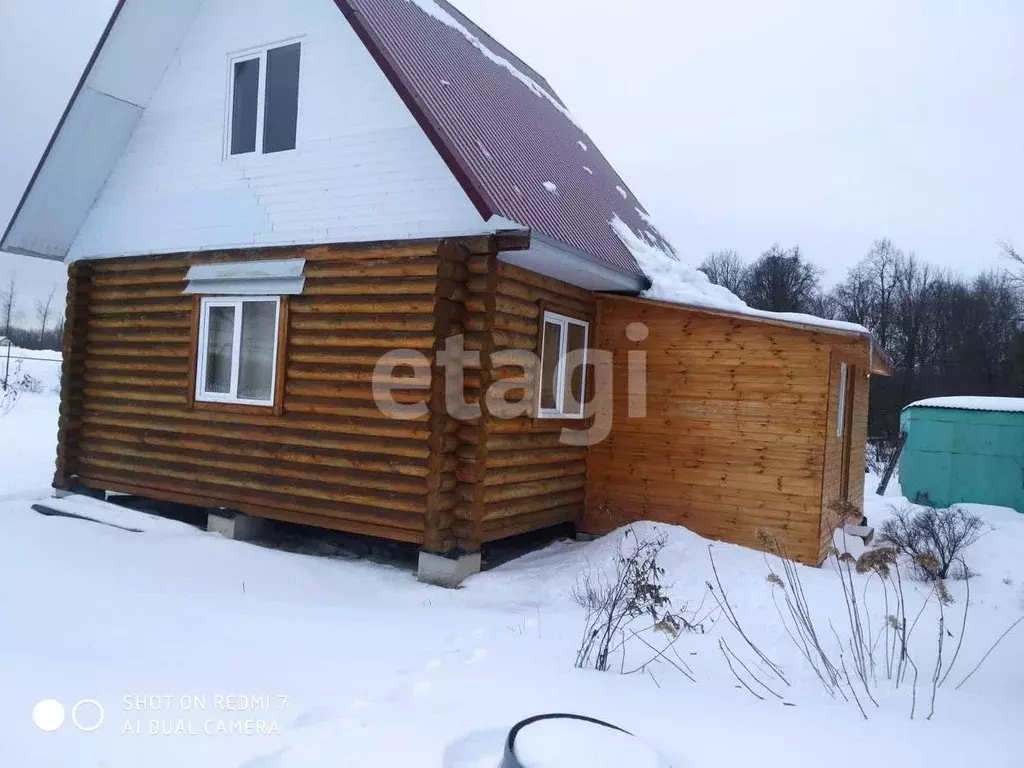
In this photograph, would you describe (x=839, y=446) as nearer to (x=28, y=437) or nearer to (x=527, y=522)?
(x=527, y=522)

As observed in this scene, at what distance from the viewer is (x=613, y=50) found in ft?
108

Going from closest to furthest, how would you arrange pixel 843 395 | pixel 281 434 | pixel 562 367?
pixel 281 434
pixel 562 367
pixel 843 395

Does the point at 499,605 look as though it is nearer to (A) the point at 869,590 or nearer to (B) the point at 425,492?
(B) the point at 425,492

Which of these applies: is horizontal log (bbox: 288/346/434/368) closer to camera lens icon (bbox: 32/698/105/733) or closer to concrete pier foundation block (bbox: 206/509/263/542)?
concrete pier foundation block (bbox: 206/509/263/542)

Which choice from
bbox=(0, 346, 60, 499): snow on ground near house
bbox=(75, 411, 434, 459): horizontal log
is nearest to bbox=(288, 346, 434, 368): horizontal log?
bbox=(75, 411, 434, 459): horizontal log

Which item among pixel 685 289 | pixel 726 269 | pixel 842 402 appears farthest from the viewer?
pixel 726 269

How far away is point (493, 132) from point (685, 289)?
2842 millimetres

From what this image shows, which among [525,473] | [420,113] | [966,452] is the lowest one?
[525,473]

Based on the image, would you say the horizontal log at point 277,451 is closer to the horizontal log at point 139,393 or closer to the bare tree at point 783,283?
the horizontal log at point 139,393

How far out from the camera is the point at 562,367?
878cm

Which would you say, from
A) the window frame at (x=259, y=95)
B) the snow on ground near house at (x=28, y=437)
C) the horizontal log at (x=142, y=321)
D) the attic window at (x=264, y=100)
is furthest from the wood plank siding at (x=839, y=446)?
the snow on ground near house at (x=28, y=437)

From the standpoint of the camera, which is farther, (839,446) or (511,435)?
(839,446)

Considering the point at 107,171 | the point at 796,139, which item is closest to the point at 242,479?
the point at 107,171

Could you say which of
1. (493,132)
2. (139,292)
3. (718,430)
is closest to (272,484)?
(139,292)
